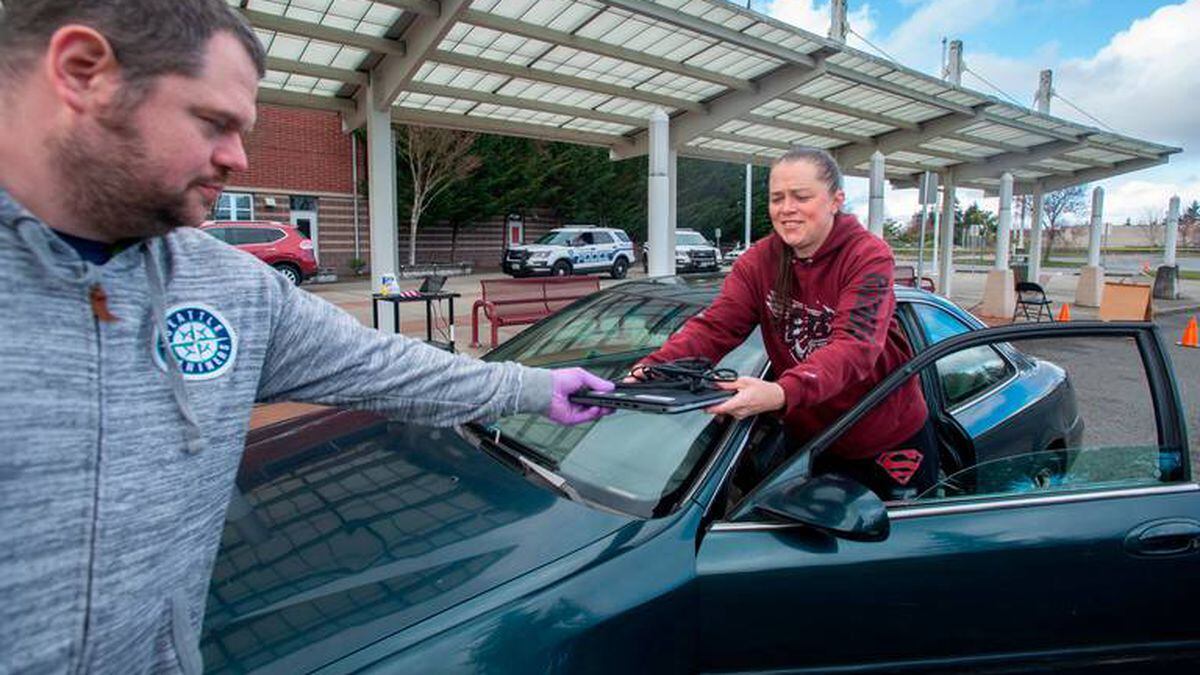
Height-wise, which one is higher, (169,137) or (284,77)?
(284,77)

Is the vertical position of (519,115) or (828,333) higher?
(519,115)

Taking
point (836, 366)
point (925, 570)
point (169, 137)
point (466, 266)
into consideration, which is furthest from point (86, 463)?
point (466, 266)

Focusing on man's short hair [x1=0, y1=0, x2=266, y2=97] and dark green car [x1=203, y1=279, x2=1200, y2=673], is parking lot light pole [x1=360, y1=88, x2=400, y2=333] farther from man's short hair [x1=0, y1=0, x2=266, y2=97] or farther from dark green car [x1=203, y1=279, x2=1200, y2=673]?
man's short hair [x1=0, y1=0, x2=266, y2=97]

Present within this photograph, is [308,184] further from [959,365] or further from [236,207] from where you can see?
[959,365]

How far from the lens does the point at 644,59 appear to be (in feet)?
26.5

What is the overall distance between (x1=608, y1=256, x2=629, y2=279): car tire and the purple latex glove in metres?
22.6

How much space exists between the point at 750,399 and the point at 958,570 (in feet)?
2.12

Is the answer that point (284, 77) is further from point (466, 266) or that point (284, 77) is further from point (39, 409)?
point (466, 266)

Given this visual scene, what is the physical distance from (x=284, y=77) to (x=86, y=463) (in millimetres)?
8266

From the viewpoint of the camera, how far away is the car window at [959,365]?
2953 mm

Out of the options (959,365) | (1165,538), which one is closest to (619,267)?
(959,365)

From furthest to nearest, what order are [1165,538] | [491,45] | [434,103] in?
[434,103] → [491,45] → [1165,538]

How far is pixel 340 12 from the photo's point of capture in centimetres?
677

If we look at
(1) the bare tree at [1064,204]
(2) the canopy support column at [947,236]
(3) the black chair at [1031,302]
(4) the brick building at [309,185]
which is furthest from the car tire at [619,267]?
(1) the bare tree at [1064,204]
